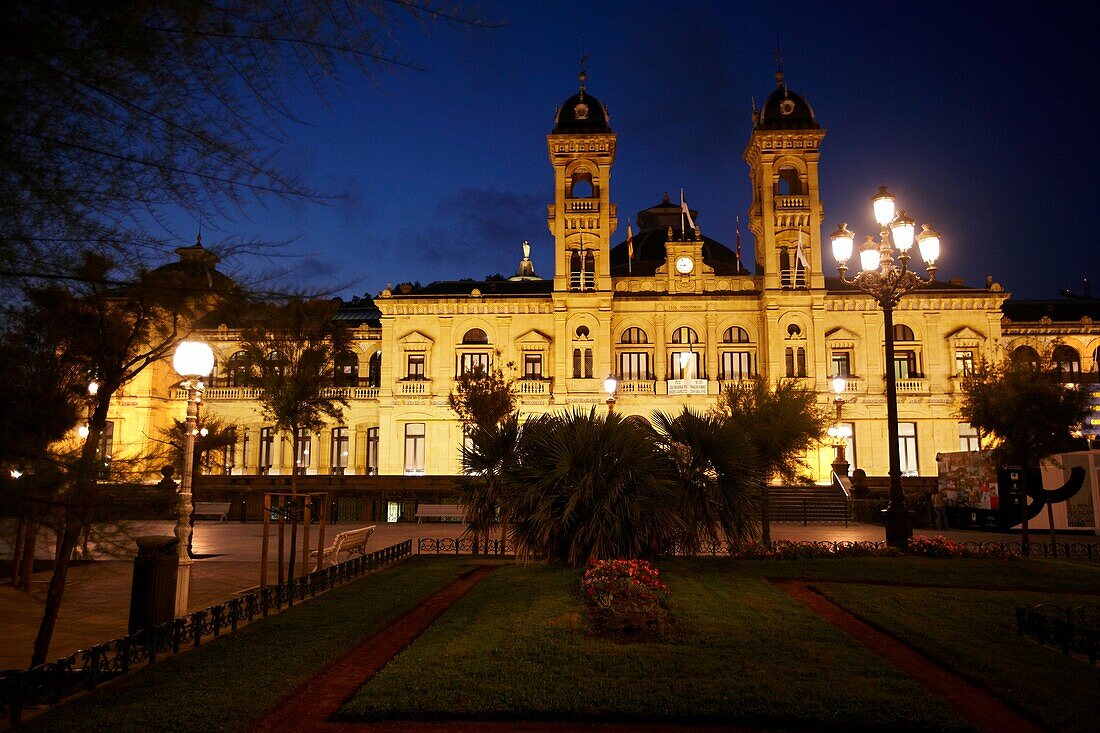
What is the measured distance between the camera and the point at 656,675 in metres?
A: 8.22

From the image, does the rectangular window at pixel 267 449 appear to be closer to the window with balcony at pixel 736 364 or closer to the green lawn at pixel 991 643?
the window with balcony at pixel 736 364

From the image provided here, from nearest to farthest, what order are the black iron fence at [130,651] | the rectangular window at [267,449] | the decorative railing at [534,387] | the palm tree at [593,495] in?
the black iron fence at [130,651] < the palm tree at [593,495] < the decorative railing at [534,387] < the rectangular window at [267,449]

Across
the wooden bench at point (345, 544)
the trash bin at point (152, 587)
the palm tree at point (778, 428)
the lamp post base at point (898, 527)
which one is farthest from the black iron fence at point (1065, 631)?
the palm tree at point (778, 428)

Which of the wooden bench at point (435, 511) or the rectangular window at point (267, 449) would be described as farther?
the rectangular window at point (267, 449)

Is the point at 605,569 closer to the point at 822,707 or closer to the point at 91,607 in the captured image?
the point at 822,707

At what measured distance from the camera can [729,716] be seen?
6.95 meters

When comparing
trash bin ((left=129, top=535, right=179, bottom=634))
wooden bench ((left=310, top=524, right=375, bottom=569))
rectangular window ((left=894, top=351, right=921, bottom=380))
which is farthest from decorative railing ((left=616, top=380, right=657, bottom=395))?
trash bin ((left=129, top=535, right=179, bottom=634))

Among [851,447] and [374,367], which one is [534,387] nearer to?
[374,367]

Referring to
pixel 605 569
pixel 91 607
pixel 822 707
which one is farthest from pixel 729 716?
pixel 91 607

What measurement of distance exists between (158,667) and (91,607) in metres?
5.61

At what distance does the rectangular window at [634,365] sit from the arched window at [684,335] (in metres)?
2.22

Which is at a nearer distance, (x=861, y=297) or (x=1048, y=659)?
(x=1048, y=659)

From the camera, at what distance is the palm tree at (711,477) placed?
604 inches

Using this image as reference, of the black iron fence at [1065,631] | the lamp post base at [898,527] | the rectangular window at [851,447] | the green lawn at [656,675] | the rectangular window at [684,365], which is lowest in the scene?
the green lawn at [656,675]
